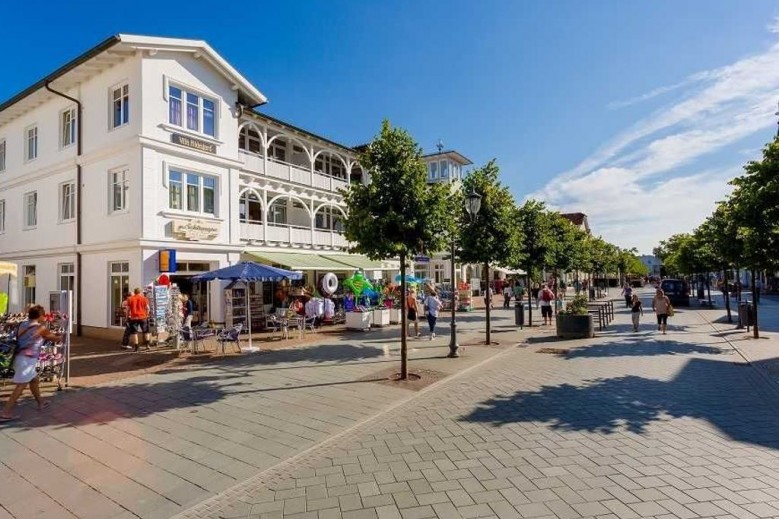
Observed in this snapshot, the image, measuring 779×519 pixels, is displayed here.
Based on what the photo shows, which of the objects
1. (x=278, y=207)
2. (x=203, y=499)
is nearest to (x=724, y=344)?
(x=203, y=499)

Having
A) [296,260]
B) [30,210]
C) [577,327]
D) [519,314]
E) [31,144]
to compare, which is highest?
[31,144]

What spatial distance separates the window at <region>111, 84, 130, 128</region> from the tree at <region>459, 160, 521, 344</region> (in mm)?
12315

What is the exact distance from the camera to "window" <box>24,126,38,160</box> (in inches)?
752

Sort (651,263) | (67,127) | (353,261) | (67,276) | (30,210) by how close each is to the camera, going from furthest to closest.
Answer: (651,263) → (353,261) → (30,210) → (67,127) → (67,276)

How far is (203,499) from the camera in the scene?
429 centimetres

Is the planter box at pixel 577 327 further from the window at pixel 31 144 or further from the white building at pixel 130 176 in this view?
the window at pixel 31 144

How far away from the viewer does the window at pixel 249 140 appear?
2184cm

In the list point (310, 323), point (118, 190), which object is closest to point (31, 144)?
point (118, 190)

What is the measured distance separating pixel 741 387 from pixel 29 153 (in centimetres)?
2672

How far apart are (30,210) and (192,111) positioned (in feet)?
31.4

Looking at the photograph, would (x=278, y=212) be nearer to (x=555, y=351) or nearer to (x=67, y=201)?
(x=67, y=201)

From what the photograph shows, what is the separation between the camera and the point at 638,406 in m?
7.07

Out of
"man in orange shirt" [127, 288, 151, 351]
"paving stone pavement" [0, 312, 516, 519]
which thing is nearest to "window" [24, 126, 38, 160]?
"man in orange shirt" [127, 288, 151, 351]

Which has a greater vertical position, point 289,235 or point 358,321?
point 289,235
